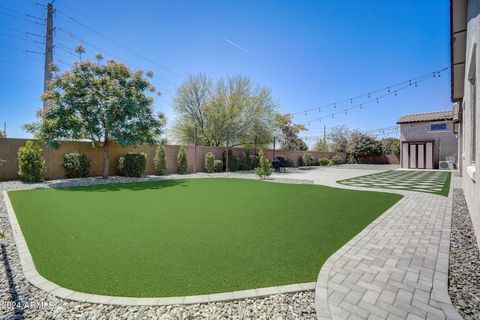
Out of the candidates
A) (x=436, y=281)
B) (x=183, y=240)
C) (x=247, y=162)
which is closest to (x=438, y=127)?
(x=247, y=162)

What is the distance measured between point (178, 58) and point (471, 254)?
1488 centimetres

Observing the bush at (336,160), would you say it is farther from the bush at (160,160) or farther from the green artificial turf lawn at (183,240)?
the green artificial turf lawn at (183,240)

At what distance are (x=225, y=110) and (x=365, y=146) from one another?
72.0 feet

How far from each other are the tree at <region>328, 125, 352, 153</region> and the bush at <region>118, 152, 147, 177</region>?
30589 mm

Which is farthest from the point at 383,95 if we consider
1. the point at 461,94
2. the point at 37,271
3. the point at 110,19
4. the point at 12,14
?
the point at 12,14

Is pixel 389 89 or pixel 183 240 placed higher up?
pixel 389 89

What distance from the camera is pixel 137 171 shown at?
12.6 meters

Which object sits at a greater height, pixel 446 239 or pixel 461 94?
pixel 461 94

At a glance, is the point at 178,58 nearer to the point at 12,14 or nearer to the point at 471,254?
the point at 12,14

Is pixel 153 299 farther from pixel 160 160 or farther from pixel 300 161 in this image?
pixel 300 161

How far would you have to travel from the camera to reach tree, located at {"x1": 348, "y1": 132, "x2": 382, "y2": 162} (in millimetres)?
30278

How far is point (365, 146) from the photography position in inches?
1192

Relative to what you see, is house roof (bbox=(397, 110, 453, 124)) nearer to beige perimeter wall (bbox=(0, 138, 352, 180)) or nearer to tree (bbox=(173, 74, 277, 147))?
tree (bbox=(173, 74, 277, 147))

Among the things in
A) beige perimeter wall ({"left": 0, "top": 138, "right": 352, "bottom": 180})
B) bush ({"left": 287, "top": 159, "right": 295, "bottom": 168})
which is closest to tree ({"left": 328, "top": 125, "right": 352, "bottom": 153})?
bush ({"left": 287, "top": 159, "right": 295, "bottom": 168})
